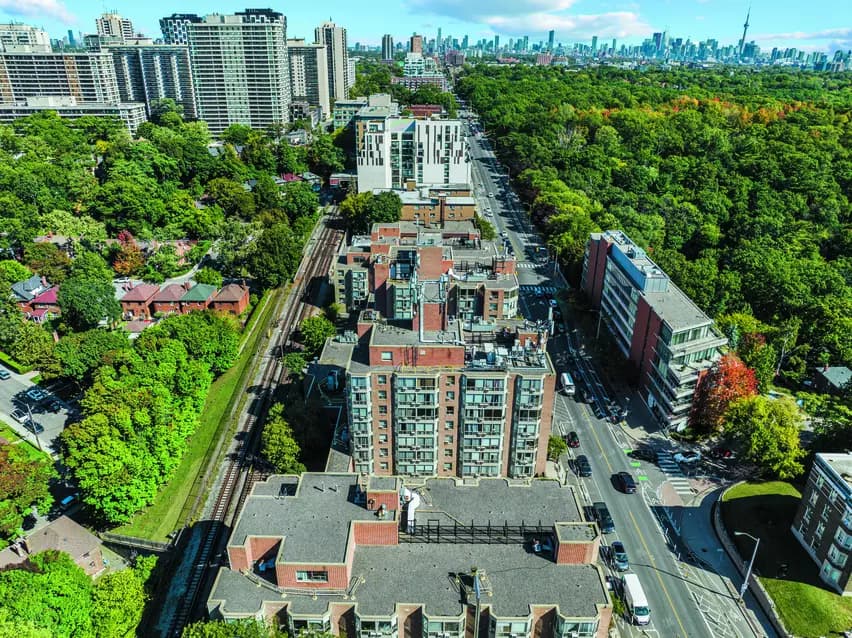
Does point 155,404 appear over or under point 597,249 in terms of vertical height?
under

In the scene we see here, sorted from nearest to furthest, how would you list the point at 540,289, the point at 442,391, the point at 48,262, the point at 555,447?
the point at 442,391, the point at 555,447, the point at 48,262, the point at 540,289

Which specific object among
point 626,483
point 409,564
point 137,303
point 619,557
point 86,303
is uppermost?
point 86,303

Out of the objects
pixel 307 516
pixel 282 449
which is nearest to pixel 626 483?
pixel 307 516

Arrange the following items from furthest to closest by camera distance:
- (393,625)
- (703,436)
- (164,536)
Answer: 1. (703,436)
2. (164,536)
3. (393,625)

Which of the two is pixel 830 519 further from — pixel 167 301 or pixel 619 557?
pixel 167 301

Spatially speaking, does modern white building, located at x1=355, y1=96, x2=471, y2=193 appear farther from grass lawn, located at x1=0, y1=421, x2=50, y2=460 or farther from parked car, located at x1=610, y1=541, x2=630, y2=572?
parked car, located at x1=610, y1=541, x2=630, y2=572

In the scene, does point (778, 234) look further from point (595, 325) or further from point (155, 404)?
point (155, 404)

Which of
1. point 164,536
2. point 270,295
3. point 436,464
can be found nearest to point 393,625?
point 436,464
